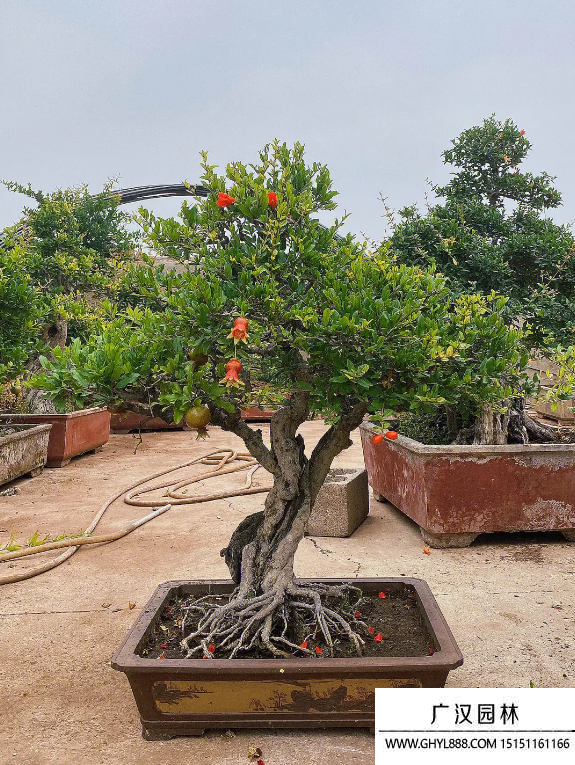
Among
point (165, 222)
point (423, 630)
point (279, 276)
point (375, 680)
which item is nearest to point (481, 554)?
point (423, 630)

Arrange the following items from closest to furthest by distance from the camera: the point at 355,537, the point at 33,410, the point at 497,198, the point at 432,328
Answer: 1. the point at 432,328
2. the point at 355,537
3. the point at 497,198
4. the point at 33,410

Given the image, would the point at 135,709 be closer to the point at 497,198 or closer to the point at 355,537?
the point at 355,537

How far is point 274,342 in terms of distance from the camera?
207cm

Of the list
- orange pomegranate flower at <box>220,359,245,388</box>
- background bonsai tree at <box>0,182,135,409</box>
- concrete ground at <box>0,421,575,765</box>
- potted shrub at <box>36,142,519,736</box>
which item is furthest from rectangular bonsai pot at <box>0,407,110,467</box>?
orange pomegranate flower at <box>220,359,245,388</box>

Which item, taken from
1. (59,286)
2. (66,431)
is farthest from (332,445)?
(59,286)

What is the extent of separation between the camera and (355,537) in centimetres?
449

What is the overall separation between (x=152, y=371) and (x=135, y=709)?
129 centimetres

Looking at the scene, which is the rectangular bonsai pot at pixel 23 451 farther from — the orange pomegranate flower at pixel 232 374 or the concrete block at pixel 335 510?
the orange pomegranate flower at pixel 232 374

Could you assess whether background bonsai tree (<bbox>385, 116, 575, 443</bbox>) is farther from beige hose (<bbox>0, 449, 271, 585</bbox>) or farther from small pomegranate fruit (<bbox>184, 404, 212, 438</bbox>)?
small pomegranate fruit (<bbox>184, 404, 212, 438</bbox>)

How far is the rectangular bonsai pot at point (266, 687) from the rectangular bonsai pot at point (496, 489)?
6.82 ft

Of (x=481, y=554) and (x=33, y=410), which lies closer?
(x=481, y=554)

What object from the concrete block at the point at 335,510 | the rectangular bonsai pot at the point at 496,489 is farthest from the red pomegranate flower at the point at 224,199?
the concrete block at the point at 335,510

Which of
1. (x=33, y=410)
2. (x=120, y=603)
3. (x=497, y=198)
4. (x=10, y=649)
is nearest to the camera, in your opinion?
(x=10, y=649)

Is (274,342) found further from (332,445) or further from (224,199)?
(332,445)
